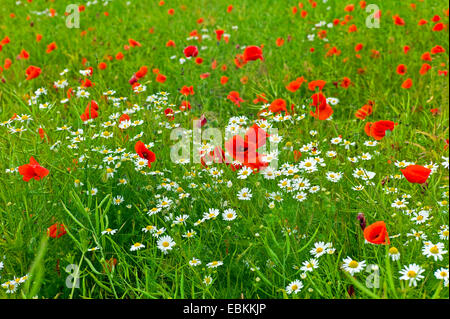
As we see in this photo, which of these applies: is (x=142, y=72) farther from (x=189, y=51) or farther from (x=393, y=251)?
(x=393, y=251)

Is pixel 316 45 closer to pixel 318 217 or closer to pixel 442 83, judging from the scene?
pixel 442 83

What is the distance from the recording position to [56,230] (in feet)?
5.97

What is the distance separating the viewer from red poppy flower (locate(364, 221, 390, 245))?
146cm

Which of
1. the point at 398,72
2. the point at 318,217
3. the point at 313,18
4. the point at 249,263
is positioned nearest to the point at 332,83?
the point at 398,72

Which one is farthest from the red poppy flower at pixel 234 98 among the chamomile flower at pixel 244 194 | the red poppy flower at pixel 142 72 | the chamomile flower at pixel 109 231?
the chamomile flower at pixel 109 231

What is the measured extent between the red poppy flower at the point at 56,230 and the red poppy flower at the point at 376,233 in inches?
43.5

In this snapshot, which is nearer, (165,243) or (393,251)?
(393,251)

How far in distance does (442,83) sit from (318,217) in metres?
2.15

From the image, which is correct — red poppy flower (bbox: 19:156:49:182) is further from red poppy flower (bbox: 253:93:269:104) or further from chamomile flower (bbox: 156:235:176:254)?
red poppy flower (bbox: 253:93:269:104)

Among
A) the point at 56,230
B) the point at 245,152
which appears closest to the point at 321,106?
the point at 245,152

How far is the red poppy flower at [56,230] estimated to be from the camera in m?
1.81

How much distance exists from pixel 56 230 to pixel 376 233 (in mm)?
1151

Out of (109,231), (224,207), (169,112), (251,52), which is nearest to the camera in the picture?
(109,231)

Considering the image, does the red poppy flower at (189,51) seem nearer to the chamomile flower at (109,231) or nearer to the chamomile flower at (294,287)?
the chamomile flower at (109,231)
